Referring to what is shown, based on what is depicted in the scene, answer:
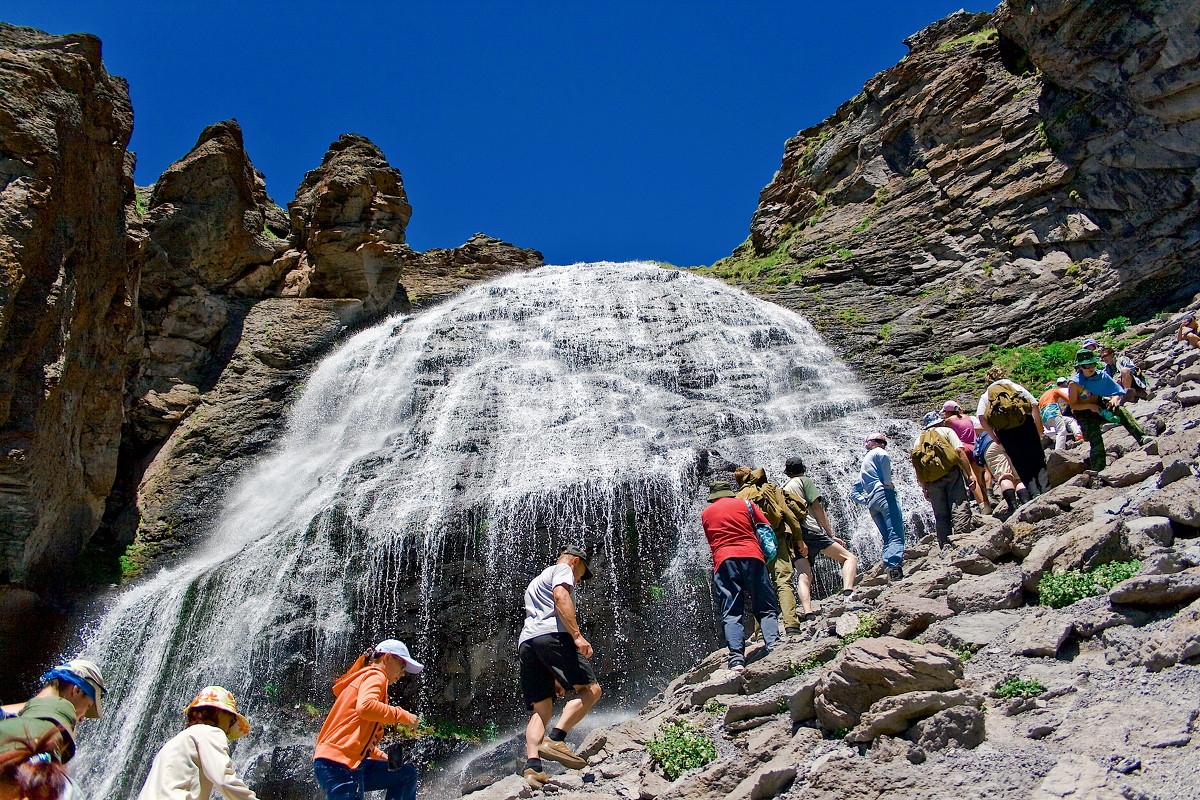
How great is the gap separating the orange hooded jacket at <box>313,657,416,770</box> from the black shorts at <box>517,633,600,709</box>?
1435 millimetres

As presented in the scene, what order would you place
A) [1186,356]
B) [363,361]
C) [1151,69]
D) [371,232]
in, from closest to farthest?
[1186,356] → [1151,69] → [363,361] → [371,232]

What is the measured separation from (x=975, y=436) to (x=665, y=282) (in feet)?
66.9

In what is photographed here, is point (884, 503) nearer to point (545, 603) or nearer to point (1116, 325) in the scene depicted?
point (545, 603)

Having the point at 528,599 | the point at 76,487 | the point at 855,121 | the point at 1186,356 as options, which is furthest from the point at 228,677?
the point at 855,121

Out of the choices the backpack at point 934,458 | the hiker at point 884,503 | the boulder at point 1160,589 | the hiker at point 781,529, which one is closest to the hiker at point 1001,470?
the backpack at point 934,458

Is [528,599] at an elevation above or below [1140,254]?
below

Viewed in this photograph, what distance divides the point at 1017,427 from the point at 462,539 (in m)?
9.16

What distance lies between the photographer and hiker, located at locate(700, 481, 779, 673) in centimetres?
781

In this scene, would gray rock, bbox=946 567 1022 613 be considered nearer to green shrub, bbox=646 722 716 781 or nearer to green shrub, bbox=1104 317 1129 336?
green shrub, bbox=646 722 716 781

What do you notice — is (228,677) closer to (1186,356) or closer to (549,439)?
(549,439)

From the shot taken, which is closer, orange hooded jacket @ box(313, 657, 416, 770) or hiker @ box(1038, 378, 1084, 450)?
orange hooded jacket @ box(313, 657, 416, 770)

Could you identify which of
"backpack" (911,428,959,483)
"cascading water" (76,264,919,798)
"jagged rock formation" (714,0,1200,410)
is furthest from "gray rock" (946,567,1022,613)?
"jagged rock formation" (714,0,1200,410)

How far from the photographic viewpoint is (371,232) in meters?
28.8

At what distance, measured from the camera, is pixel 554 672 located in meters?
6.90
